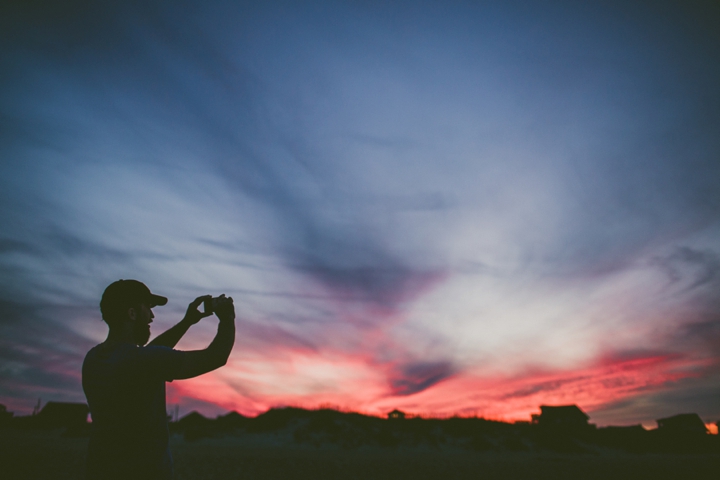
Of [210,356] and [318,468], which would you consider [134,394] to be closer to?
[210,356]

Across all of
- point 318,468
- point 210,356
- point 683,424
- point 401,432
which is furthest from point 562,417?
point 210,356

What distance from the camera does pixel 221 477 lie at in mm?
15820

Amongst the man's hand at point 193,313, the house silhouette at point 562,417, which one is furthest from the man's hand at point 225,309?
the house silhouette at point 562,417

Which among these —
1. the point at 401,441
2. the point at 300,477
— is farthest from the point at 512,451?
the point at 300,477

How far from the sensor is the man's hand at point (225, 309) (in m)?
2.24

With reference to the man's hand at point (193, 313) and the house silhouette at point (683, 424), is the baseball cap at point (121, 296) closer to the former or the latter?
the man's hand at point (193, 313)

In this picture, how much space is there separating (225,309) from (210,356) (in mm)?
380

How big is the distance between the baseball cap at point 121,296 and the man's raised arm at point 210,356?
2.15 feet

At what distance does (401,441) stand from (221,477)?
2219 cm

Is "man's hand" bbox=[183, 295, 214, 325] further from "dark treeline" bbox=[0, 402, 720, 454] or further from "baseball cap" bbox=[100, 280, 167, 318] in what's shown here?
"dark treeline" bbox=[0, 402, 720, 454]

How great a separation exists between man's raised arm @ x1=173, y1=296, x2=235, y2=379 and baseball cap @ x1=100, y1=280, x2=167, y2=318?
655mm

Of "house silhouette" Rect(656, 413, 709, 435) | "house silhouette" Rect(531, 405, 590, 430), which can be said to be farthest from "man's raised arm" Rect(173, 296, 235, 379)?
"house silhouette" Rect(656, 413, 709, 435)

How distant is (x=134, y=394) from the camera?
2.15m

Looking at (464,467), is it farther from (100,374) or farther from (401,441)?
(100,374)
